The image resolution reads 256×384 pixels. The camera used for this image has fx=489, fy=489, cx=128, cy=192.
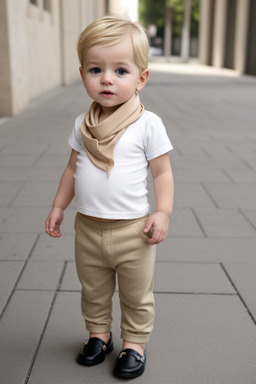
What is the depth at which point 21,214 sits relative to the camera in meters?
3.83

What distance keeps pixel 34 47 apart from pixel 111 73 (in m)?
11.0

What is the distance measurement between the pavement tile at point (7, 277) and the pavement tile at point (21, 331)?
5 cm

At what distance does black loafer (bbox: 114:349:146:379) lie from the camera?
1.92 m

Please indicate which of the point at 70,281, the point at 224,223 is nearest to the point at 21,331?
the point at 70,281

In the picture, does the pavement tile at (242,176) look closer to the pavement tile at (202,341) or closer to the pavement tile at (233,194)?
the pavement tile at (233,194)

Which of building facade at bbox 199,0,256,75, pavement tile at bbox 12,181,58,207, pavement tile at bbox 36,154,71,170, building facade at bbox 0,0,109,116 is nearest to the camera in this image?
pavement tile at bbox 12,181,58,207

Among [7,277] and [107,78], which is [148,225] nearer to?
[107,78]

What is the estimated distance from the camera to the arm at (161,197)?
1.79m

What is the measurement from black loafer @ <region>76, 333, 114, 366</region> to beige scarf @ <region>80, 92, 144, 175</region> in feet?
2.45

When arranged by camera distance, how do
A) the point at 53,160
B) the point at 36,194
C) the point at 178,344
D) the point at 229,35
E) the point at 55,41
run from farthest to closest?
the point at 229,35 → the point at 55,41 → the point at 53,160 → the point at 36,194 → the point at 178,344

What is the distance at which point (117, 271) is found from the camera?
1896 mm

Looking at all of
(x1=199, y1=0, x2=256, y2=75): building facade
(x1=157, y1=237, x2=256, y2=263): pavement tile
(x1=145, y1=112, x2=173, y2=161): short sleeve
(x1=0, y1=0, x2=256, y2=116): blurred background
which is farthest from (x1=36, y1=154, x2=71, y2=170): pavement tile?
(x1=199, y1=0, x2=256, y2=75): building facade

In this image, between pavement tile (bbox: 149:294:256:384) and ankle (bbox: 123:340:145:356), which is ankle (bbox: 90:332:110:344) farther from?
pavement tile (bbox: 149:294:256:384)

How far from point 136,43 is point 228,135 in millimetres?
5809
